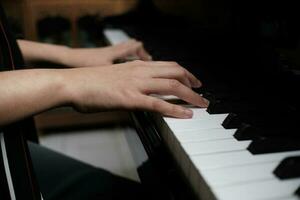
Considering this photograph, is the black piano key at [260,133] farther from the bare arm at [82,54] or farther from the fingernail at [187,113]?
the bare arm at [82,54]

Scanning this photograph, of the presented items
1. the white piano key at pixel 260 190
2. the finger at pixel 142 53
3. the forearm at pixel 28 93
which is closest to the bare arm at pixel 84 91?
the forearm at pixel 28 93

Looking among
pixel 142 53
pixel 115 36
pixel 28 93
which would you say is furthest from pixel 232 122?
pixel 115 36

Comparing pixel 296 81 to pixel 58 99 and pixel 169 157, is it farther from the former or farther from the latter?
pixel 58 99

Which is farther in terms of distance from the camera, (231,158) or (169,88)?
(169,88)

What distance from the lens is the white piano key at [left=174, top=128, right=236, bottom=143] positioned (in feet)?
1.77

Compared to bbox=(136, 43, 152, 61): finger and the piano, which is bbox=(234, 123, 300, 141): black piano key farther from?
bbox=(136, 43, 152, 61): finger

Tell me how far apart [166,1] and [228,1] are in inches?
33.3

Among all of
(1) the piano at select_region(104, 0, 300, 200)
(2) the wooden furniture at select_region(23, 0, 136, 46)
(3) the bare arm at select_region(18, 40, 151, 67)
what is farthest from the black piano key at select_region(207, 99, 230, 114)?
(2) the wooden furniture at select_region(23, 0, 136, 46)

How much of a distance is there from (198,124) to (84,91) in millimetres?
203

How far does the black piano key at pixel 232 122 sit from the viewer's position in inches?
22.4

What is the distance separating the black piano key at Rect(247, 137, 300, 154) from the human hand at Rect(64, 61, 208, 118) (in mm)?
145

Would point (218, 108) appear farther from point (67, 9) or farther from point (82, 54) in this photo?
point (67, 9)

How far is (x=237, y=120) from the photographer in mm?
575

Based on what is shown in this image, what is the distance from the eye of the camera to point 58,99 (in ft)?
2.02
